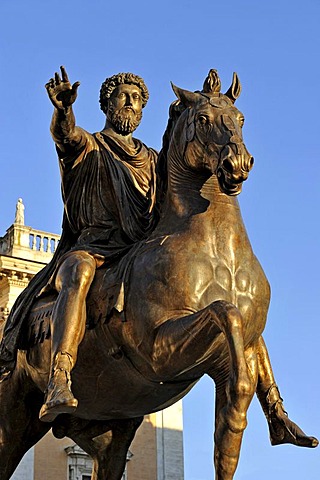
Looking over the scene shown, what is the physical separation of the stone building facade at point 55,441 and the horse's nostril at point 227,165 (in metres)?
22.4

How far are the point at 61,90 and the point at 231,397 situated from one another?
2.48 meters

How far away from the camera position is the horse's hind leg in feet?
18.5

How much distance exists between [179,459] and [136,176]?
86.4 ft

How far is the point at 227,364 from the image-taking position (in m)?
6.01

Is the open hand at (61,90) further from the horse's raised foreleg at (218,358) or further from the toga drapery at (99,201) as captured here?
the horse's raised foreleg at (218,358)

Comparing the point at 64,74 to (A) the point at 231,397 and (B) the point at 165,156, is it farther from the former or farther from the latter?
(A) the point at 231,397

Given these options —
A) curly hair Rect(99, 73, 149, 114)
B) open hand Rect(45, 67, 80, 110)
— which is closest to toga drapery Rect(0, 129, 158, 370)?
curly hair Rect(99, 73, 149, 114)

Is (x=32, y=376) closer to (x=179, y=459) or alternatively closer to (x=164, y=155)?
(x=164, y=155)

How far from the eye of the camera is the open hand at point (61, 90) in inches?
273

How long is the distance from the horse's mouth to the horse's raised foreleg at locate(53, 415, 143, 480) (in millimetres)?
2261

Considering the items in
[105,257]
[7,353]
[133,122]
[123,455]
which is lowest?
[123,455]

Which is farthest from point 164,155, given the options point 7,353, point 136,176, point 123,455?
point 123,455

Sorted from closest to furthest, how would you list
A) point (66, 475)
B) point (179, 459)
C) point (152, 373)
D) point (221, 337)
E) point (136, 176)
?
1. point (221, 337)
2. point (152, 373)
3. point (136, 176)
4. point (66, 475)
5. point (179, 459)

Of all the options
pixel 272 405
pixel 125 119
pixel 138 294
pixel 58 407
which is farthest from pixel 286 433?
pixel 125 119
